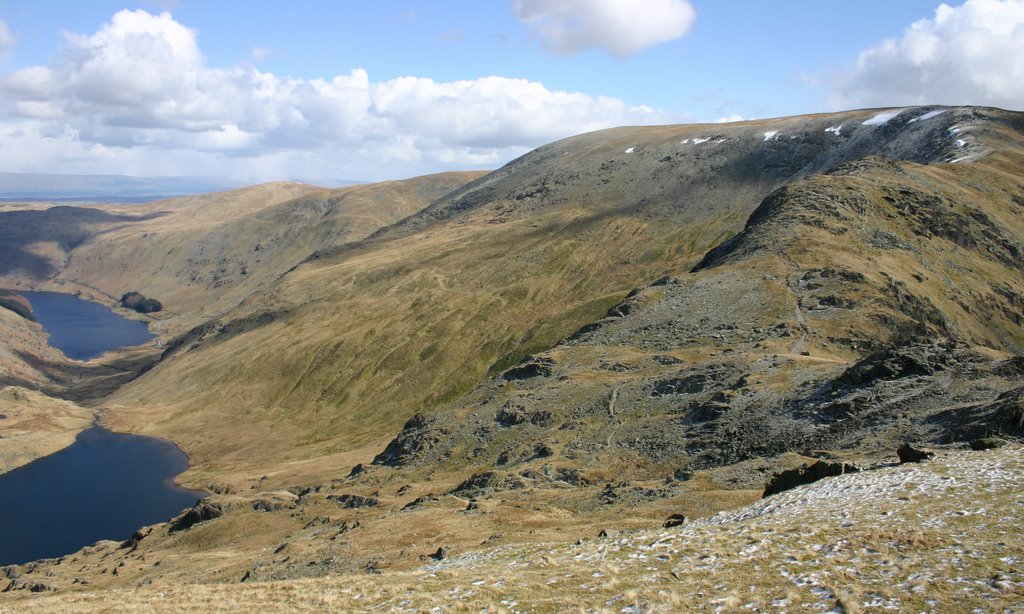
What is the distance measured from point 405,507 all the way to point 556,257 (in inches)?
4900

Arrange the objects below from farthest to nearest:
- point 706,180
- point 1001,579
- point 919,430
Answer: point 706,180, point 919,430, point 1001,579

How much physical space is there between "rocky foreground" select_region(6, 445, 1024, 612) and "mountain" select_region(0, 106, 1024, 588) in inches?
338

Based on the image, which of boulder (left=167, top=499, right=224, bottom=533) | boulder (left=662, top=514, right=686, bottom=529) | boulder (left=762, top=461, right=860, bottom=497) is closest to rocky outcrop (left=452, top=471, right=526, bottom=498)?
boulder (left=662, top=514, right=686, bottom=529)

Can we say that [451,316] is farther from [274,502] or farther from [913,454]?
[913,454]

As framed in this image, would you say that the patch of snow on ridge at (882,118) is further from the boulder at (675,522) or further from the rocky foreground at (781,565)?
the boulder at (675,522)

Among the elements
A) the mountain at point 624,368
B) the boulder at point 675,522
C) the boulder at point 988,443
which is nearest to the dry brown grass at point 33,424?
the mountain at point 624,368

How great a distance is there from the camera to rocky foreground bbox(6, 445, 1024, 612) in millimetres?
21422

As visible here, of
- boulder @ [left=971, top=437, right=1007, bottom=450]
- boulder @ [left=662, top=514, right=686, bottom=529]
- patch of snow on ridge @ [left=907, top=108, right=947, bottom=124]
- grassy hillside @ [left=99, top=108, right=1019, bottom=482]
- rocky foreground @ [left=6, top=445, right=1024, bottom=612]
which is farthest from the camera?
patch of snow on ridge @ [left=907, top=108, right=947, bottom=124]

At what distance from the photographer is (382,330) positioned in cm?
17125

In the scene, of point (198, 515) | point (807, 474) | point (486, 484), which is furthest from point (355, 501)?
point (807, 474)

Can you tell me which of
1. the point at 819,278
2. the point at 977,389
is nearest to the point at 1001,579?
the point at 977,389

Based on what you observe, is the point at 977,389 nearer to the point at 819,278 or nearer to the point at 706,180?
the point at 819,278

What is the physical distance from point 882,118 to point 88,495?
639 ft

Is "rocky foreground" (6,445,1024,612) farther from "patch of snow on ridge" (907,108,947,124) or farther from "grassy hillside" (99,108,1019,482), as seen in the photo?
"patch of snow on ridge" (907,108,947,124)
